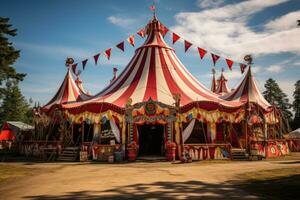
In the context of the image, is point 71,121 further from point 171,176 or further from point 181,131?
point 171,176

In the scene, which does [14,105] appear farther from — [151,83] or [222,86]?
[151,83]

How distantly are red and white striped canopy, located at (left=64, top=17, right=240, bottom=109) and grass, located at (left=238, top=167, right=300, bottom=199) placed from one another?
6778 millimetres

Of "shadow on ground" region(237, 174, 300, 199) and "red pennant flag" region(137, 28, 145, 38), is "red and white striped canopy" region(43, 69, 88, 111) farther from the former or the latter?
"shadow on ground" region(237, 174, 300, 199)

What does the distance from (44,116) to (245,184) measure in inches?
512

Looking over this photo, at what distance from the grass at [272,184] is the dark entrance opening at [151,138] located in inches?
328

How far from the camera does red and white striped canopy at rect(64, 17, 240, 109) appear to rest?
15562 millimetres

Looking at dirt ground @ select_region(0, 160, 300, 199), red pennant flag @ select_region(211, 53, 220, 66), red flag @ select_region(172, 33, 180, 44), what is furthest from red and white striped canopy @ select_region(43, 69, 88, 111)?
dirt ground @ select_region(0, 160, 300, 199)

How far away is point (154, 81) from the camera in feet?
54.3

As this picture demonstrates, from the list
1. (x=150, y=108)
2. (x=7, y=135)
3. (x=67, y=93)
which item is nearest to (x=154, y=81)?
(x=150, y=108)

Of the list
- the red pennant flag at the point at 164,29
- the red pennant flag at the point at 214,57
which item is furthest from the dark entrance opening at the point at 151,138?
the red pennant flag at the point at 164,29

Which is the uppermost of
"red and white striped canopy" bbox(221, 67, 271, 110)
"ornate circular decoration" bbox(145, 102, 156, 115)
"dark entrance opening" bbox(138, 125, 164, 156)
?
"red and white striped canopy" bbox(221, 67, 271, 110)

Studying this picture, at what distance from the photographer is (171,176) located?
859cm

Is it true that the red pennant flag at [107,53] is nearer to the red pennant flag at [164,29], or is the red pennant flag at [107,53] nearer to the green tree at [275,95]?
the red pennant flag at [164,29]

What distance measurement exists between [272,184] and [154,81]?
1044cm
